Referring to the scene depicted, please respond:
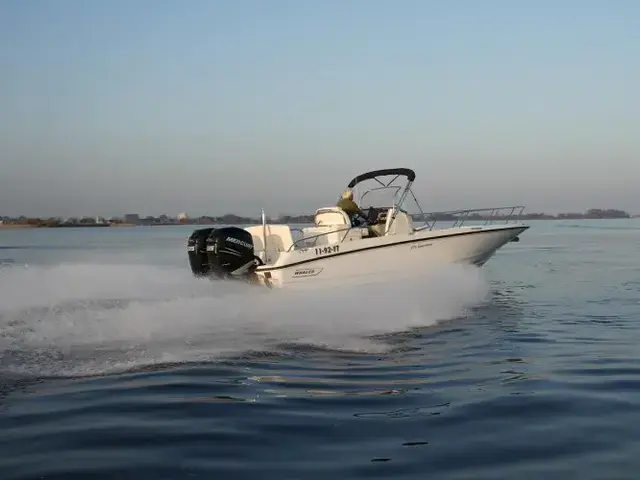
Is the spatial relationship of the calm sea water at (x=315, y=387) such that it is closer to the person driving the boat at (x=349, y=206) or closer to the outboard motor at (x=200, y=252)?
the outboard motor at (x=200, y=252)

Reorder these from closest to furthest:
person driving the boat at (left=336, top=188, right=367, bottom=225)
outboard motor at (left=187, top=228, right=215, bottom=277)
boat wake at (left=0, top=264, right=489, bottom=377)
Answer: boat wake at (left=0, top=264, right=489, bottom=377) < outboard motor at (left=187, top=228, right=215, bottom=277) < person driving the boat at (left=336, top=188, right=367, bottom=225)

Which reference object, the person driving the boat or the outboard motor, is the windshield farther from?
the outboard motor

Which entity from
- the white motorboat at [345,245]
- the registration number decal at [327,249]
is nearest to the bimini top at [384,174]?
the white motorboat at [345,245]

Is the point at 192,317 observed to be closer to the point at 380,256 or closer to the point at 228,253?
the point at 228,253

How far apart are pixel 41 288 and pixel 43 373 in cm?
903

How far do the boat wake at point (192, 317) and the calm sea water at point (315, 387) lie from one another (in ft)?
0.16

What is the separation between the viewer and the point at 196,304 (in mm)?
11758

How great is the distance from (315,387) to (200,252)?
7.38 metres

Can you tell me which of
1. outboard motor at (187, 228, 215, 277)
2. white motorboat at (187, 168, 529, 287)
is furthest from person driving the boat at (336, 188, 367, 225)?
outboard motor at (187, 228, 215, 277)

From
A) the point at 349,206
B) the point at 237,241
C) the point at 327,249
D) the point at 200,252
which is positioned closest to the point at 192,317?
the point at 237,241

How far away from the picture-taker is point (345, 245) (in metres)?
14.1

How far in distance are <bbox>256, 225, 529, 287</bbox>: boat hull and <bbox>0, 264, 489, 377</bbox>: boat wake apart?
27cm

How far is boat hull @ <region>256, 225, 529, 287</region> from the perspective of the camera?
13555 mm

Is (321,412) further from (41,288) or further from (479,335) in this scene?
(41,288)
